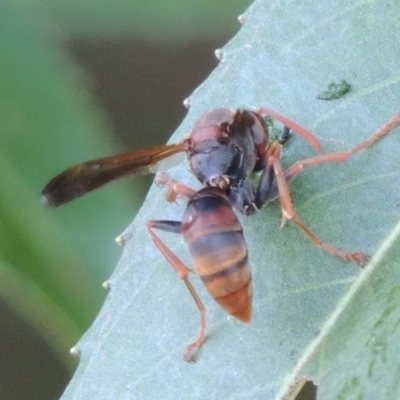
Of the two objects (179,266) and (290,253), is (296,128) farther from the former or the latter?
(179,266)

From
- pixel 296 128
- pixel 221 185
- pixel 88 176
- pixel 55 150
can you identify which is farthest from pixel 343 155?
pixel 55 150

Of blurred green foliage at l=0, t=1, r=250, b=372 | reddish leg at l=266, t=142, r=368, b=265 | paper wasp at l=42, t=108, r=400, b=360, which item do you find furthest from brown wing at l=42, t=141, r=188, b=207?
blurred green foliage at l=0, t=1, r=250, b=372

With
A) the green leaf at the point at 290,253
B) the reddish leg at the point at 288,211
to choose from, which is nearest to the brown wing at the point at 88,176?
the green leaf at the point at 290,253

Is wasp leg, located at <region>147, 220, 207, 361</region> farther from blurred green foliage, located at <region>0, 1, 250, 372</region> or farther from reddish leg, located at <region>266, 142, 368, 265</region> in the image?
blurred green foliage, located at <region>0, 1, 250, 372</region>

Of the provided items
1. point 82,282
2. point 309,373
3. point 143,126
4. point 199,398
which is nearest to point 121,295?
point 199,398

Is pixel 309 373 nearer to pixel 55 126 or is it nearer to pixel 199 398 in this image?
pixel 199 398

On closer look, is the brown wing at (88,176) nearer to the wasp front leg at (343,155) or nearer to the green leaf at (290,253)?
the green leaf at (290,253)
